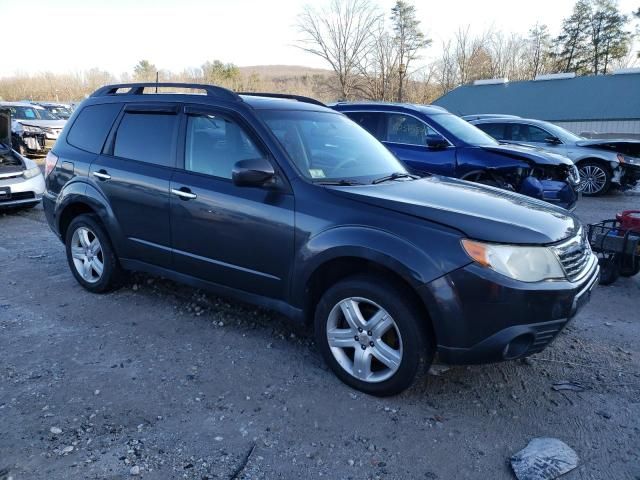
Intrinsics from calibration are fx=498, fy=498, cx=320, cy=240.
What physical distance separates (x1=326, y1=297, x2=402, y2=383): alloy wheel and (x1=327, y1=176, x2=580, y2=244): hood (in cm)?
62

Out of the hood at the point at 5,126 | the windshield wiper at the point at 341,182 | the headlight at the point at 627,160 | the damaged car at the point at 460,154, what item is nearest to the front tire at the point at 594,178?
the headlight at the point at 627,160

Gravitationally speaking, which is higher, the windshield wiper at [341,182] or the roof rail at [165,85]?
the roof rail at [165,85]

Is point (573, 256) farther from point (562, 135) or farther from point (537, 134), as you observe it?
point (562, 135)

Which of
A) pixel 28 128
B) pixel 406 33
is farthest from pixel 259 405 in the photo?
pixel 406 33

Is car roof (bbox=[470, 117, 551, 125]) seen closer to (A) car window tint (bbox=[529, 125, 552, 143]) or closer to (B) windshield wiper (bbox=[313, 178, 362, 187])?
(A) car window tint (bbox=[529, 125, 552, 143])

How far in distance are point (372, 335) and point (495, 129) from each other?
10.4 meters

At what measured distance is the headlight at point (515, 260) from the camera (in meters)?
2.58

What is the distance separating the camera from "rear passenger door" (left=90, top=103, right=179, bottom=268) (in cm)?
389

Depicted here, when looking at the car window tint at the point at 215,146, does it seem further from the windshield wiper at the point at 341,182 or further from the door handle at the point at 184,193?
the windshield wiper at the point at 341,182

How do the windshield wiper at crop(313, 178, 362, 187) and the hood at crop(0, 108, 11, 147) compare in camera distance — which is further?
the hood at crop(0, 108, 11, 147)

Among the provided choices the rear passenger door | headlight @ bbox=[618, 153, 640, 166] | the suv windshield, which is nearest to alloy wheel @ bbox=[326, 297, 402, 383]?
the rear passenger door

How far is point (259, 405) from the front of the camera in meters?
2.94

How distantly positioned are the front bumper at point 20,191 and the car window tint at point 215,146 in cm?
568

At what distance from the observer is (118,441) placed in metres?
2.58
